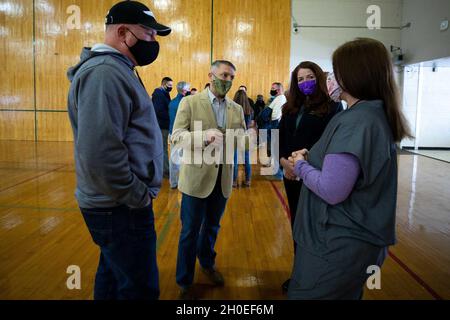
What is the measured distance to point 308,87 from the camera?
245 centimetres

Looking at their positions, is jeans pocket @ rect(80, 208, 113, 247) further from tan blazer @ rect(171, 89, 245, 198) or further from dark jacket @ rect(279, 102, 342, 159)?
dark jacket @ rect(279, 102, 342, 159)

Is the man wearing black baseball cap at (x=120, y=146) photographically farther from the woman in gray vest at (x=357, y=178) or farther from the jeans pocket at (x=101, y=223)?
the woman in gray vest at (x=357, y=178)

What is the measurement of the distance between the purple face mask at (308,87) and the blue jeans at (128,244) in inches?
55.7

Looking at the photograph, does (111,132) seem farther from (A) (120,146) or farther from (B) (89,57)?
(B) (89,57)

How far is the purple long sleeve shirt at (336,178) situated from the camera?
1.27 metres

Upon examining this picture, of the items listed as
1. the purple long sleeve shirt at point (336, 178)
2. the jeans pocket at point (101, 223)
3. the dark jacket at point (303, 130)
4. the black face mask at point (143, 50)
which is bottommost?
the jeans pocket at point (101, 223)

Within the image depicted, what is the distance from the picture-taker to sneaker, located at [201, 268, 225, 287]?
280cm

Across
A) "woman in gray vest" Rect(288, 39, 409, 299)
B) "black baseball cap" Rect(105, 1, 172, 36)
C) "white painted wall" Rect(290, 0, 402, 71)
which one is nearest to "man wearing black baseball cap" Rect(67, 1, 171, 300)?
"black baseball cap" Rect(105, 1, 172, 36)

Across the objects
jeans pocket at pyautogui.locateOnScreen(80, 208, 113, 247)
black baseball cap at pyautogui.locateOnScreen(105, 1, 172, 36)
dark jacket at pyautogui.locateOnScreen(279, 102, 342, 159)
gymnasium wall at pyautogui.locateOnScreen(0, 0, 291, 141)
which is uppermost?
gymnasium wall at pyautogui.locateOnScreen(0, 0, 291, 141)

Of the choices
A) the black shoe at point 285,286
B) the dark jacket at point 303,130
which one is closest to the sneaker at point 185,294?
the black shoe at point 285,286

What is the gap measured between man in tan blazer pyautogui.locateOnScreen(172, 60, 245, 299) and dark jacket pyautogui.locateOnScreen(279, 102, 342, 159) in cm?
39

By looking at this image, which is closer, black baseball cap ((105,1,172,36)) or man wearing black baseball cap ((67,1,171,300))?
man wearing black baseball cap ((67,1,171,300))

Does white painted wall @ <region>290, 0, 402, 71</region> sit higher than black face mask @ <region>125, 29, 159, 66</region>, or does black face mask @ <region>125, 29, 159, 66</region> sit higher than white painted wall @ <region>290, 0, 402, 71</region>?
white painted wall @ <region>290, 0, 402, 71</region>

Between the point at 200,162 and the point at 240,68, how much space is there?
10.0 m
